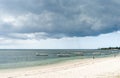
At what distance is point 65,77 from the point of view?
61.1 feet

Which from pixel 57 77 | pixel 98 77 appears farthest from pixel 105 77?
pixel 57 77

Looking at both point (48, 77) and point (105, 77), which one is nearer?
point (105, 77)

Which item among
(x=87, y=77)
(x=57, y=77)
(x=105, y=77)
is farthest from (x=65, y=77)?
(x=105, y=77)

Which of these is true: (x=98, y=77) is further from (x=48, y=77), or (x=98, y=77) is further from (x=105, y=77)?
(x=48, y=77)

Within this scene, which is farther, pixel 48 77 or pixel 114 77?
pixel 48 77

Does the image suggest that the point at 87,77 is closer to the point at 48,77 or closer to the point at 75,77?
the point at 75,77

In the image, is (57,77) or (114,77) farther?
(57,77)

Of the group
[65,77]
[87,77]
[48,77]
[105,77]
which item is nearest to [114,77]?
[105,77]

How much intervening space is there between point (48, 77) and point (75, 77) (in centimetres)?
230

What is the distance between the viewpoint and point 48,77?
19.1 meters

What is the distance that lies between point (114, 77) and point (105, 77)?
74 cm

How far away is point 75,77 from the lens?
18375 millimetres

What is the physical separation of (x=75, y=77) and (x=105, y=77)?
2349 millimetres

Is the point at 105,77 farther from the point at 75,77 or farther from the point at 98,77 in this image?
the point at 75,77
